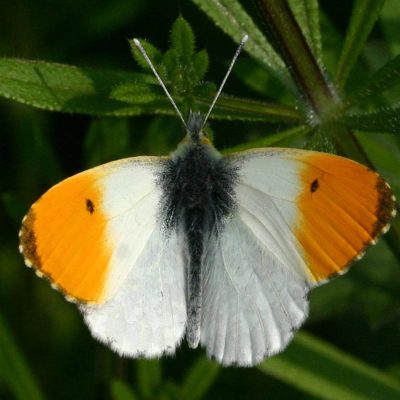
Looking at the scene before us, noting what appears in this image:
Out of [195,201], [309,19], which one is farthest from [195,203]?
[309,19]

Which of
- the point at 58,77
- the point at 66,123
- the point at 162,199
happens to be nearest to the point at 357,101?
the point at 162,199

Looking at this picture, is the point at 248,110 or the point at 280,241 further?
the point at 248,110

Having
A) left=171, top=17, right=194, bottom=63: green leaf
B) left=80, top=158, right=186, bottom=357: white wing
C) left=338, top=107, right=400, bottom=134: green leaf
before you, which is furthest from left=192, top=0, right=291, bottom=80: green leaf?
left=80, top=158, right=186, bottom=357: white wing

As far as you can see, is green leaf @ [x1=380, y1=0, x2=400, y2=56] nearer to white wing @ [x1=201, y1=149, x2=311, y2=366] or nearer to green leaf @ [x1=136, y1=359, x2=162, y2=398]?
white wing @ [x1=201, y1=149, x2=311, y2=366]

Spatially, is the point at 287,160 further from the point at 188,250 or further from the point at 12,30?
the point at 12,30

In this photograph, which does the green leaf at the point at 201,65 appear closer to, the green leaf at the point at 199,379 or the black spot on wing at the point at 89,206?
the black spot on wing at the point at 89,206

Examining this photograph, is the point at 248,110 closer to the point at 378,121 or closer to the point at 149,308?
the point at 378,121

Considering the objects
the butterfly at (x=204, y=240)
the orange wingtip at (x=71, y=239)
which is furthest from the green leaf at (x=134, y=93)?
the orange wingtip at (x=71, y=239)
